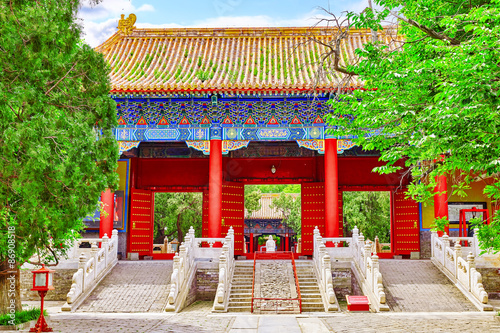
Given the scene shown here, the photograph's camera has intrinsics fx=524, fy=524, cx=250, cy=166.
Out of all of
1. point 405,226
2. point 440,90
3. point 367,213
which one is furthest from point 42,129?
point 367,213

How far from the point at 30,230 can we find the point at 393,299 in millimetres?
7598

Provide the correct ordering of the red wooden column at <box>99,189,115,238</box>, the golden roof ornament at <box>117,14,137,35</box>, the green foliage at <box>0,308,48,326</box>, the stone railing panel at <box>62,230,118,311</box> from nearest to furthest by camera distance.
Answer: the green foliage at <box>0,308,48,326</box> < the stone railing panel at <box>62,230,118,311</box> < the red wooden column at <box>99,189,115,238</box> < the golden roof ornament at <box>117,14,137,35</box>

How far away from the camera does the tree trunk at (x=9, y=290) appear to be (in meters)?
8.16

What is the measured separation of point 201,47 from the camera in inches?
686

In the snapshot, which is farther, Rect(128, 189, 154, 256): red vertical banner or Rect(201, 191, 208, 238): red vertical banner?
Rect(201, 191, 208, 238): red vertical banner

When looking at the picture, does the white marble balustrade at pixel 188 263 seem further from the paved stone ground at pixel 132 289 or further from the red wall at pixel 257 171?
the red wall at pixel 257 171

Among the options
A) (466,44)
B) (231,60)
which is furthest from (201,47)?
(466,44)

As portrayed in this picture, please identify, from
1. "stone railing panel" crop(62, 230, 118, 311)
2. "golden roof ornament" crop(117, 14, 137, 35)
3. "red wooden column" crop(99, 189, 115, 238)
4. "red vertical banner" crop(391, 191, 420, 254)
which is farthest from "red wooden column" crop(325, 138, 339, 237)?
"golden roof ornament" crop(117, 14, 137, 35)

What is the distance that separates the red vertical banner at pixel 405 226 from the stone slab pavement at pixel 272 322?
6.44 meters

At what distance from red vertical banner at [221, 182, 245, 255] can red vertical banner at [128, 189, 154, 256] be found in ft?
8.17

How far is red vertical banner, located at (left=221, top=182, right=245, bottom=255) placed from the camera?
16.5 m

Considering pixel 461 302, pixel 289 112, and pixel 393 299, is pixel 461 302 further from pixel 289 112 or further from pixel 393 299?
pixel 289 112

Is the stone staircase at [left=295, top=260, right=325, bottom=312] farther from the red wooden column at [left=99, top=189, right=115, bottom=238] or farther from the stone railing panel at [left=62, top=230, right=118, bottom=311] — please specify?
the red wooden column at [left=99, top=189, right=115, bottom=238]

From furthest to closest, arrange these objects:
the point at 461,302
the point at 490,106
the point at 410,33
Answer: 1. the point at 461,302
2. the point at 410,33
3. the point at 490,106
